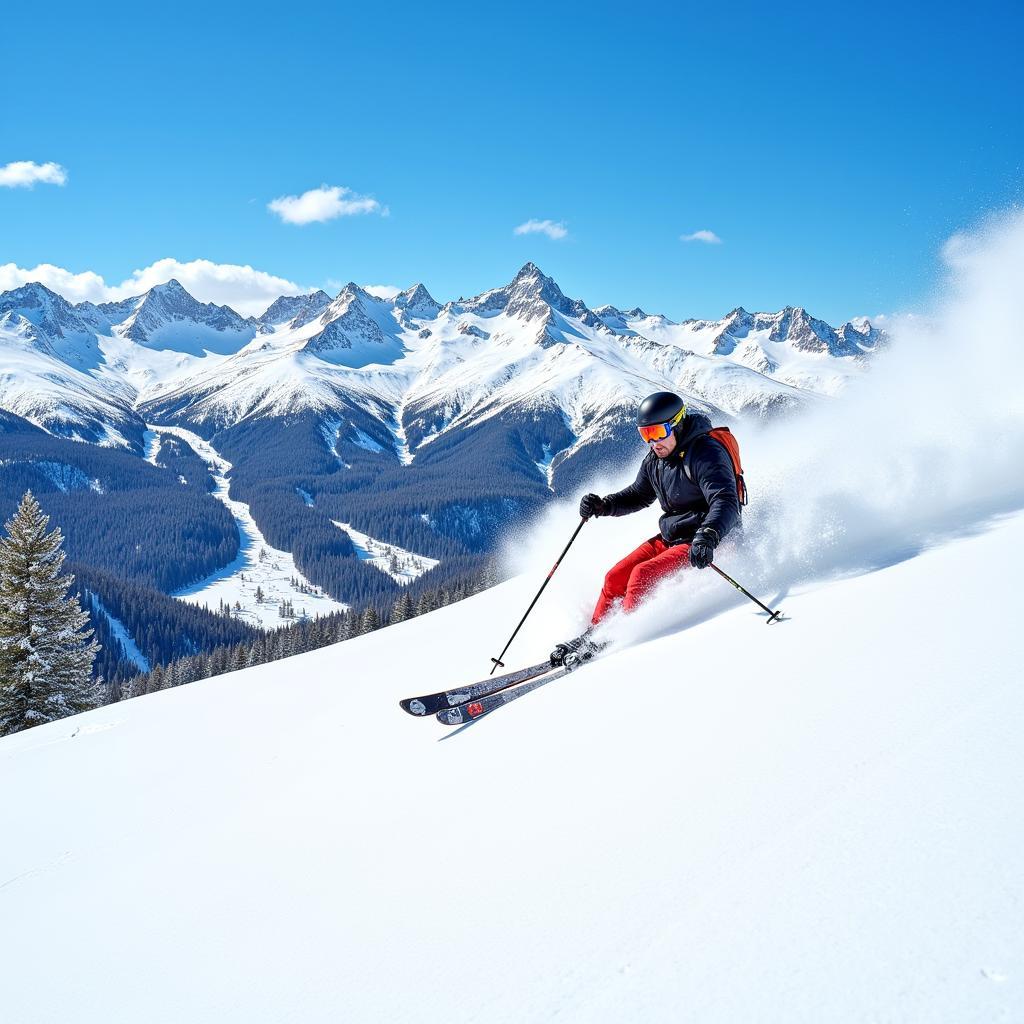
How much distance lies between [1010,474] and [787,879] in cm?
879

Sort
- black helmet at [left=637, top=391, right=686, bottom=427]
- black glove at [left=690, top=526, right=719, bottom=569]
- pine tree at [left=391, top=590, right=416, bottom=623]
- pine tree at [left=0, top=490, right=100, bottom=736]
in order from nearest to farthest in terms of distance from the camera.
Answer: black glove at [left=690, top=526, right=719, bottom=569] → black helmet at [left=637, top=391, right=686, bottom=427] → pine tree at [left=0, top=490, right=100, bottom=736] → pine tree at [left=391, top=590, right=416, bottom=623]

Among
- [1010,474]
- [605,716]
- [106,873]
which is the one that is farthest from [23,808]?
[1010,474]

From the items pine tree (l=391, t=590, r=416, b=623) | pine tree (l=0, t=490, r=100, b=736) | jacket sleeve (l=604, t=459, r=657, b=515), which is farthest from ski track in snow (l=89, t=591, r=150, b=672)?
jacket sleeve (l=604, t=459, r=657, b=515)

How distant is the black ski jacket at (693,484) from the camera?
652cm

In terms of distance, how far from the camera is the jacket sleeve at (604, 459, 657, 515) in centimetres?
776

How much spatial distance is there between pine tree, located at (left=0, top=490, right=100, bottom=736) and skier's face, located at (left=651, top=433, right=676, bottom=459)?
Result: 766 inches

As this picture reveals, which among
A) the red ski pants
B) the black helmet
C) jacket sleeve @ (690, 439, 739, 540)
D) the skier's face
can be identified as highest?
the black helmet

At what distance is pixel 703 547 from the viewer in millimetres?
6020

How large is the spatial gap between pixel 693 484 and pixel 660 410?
2.93 ft

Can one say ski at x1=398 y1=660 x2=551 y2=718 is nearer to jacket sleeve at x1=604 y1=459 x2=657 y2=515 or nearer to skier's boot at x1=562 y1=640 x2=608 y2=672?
skier's boot at x1=562 y1=640 x2=608 y2=672

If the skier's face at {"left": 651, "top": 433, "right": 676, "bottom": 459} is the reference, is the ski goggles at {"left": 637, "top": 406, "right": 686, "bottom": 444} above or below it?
above

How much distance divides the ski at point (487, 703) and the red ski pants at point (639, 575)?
3.45 feet

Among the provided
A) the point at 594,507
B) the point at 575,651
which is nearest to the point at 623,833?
the point at 575,651

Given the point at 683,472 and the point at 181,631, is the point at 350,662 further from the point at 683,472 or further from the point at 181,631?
the point at 181,631
